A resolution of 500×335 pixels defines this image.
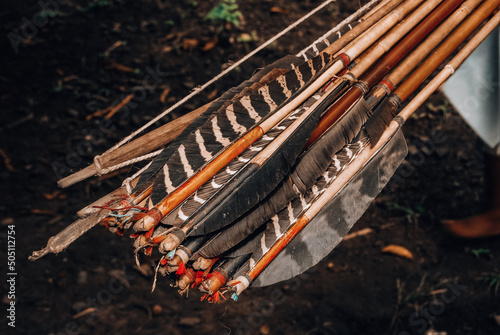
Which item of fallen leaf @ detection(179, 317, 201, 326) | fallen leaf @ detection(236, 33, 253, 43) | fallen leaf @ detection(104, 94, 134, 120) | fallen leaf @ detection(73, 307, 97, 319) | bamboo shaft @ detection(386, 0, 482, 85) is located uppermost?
fallen leaf @ detection(104, 94, 134, 120)

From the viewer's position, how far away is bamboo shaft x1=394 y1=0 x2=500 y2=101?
168cm

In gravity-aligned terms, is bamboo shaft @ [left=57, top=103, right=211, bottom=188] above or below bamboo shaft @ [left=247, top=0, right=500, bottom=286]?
above

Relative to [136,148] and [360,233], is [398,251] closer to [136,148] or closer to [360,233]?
[360,233]

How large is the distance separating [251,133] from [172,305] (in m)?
1.62

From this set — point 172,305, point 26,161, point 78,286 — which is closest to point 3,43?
point 26,161

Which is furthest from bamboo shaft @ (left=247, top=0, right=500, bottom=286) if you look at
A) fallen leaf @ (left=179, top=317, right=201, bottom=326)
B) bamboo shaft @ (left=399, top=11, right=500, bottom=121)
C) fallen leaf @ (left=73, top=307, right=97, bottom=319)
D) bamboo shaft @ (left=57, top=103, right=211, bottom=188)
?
fallen leaf @ (left=73, top=307, right=97, bottom=319)

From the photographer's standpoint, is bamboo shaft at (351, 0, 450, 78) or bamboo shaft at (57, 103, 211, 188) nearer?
bamboo shaft at (57, 103, 211, 188)

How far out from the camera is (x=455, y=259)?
113 inches

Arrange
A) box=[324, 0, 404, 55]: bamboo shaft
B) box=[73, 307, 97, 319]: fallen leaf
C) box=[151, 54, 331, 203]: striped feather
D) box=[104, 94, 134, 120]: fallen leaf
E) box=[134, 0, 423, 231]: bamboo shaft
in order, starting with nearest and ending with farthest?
box=[134, 0, 423, 231]: bamboo shaft → box=[151, 54, 331, 203]: striped feather → box=[324, 0, 404, 55]: bamboo shaft → box=[73, 307, 97, 319]: fallen leaf → box=[104, 94, 134, 120]: fallen leaf

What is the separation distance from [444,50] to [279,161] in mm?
930

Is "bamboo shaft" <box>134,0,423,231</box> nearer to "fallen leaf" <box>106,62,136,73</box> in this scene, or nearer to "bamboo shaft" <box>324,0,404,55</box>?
"bamboo shaft" <box>324,0,404,55</box>

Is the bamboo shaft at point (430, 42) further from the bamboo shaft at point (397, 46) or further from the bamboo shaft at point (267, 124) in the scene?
the bamboo shaft at point (267, 124)

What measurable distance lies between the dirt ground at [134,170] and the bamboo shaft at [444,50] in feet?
4.90

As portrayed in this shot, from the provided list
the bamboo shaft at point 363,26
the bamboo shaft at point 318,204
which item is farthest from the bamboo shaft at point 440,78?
the bamboo shaft at point 363,26
